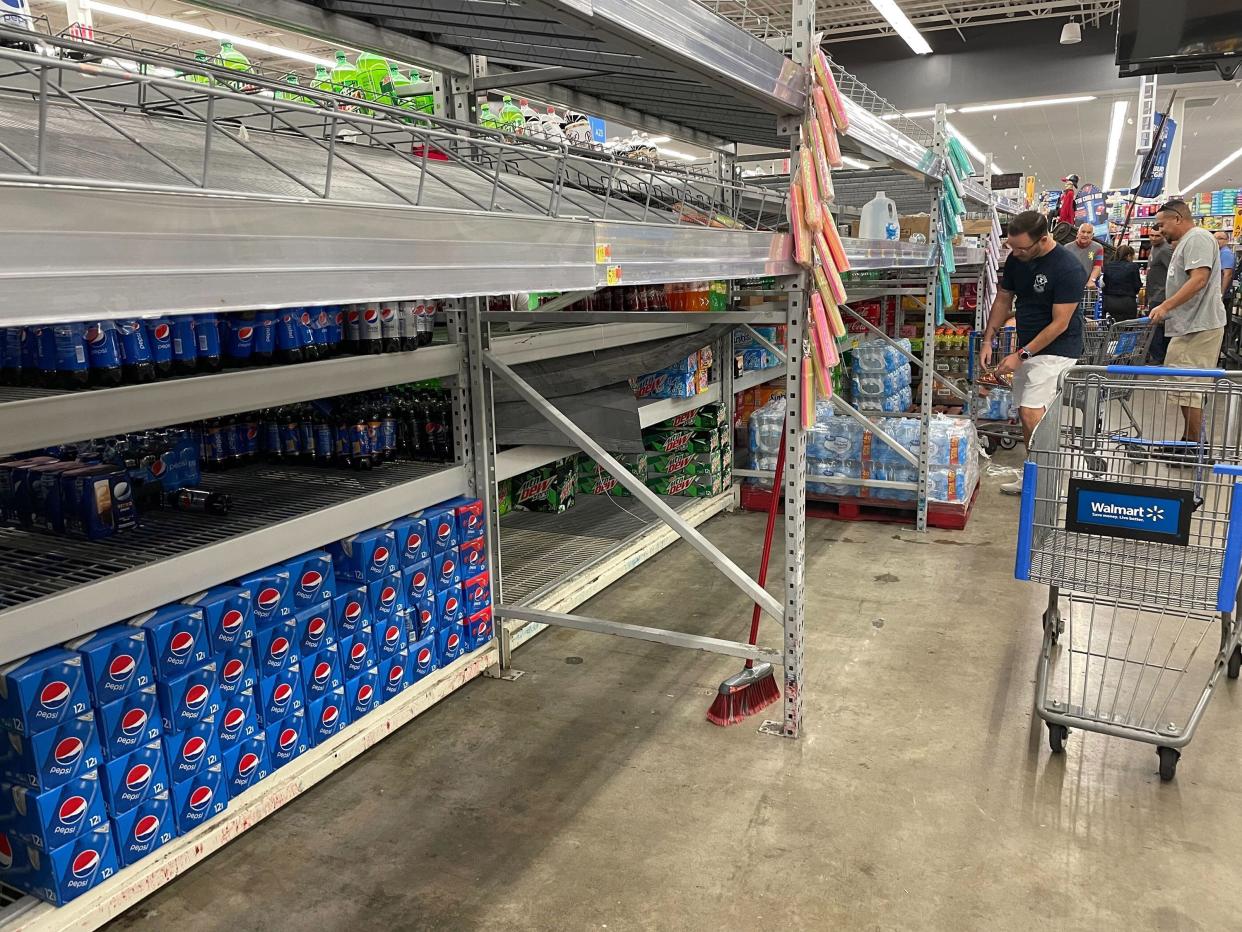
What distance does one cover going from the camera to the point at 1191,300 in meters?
6.19

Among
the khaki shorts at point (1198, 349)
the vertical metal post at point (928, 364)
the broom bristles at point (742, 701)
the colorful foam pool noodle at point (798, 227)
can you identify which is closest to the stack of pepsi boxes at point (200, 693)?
the broom bristles at point (742, 701)

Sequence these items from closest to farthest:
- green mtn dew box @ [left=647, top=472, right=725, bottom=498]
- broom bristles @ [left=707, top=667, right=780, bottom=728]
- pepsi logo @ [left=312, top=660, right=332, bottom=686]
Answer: pepsi logo @ [left=312, top=660, right=332, bottom=686], broom bristles @ [left=707, top=667, right=780, bottom=728], green mtn dew box @ [left=647, top=472, right=725, bottom=498]

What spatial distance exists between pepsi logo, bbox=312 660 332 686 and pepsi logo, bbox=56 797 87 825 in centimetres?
72

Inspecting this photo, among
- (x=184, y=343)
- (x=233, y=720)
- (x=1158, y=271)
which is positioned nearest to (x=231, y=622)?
(x=233, y=720)

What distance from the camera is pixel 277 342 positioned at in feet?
8.59

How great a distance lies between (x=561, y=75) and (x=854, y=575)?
2874 millimetres

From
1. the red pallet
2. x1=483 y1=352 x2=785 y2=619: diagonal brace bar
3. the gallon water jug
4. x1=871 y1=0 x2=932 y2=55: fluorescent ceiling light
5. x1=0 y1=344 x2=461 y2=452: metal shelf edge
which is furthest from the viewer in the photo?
x1=871 y1=0 x2=932 y2=55: fluorescent ceiling light

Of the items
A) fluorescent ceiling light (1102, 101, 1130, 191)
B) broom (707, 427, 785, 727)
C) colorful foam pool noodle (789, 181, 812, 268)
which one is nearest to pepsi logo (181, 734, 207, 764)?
broom (707, 427, 785, 727)

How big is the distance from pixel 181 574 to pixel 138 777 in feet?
1.61

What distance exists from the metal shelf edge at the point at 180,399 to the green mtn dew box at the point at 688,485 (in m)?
2.69

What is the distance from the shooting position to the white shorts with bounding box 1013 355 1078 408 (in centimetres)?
495

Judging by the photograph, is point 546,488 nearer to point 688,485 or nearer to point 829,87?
point 688,485

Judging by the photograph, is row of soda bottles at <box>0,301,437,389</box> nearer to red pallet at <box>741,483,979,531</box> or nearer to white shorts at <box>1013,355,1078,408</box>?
red pallet at <box>741,483,979,531</box>

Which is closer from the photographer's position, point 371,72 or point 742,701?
point 742,701
